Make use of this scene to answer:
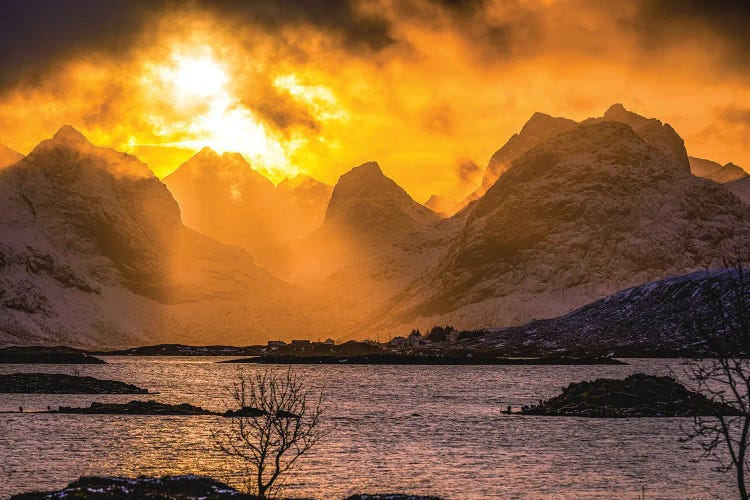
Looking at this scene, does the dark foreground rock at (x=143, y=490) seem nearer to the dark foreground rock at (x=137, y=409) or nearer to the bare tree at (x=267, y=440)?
the bare tree at (x=267, y=440)

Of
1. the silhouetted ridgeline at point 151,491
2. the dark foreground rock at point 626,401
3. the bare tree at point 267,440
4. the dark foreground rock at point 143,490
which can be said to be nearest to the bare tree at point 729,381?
the dark foreground rock at point 626,401

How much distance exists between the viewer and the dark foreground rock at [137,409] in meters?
116

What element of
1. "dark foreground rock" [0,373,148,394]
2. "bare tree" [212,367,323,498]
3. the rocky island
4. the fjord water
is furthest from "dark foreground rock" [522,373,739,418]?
"dark foreground rock" [0,373,148,394]

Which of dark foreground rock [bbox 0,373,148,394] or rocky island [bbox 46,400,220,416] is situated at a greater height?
dark foreground rock [bbox 0,373,148,394]

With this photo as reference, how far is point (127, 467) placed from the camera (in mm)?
A: 73438

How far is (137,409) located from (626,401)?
59605 mm

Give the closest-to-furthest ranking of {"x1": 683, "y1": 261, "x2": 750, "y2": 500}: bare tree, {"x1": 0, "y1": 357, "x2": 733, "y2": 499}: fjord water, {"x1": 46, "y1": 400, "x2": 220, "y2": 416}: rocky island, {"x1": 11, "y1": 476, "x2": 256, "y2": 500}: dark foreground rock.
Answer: {"x1": 683, "y1": 261, "x2": 750, "y2": 500}: bare tree → {"x1": 11, "y1": 476, "x2": 256, "y2": 500}: dark foreground rock → {"x1": 0, "y1": 357, "x2": 733, "y2": 499}: fjord water → {"x1": 46, "y1": 400, "x2": 220, "y2": 416}: rocky island

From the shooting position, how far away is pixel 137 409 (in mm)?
118000

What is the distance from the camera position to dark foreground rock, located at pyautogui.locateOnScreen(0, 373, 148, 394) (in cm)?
15512

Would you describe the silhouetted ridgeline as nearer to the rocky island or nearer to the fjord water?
the fjord water

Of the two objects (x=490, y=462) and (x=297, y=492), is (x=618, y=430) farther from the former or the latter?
(x=297, y=492)

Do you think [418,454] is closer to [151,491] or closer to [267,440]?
[267,440]

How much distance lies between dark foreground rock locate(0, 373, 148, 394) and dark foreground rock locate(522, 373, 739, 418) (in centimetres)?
7003

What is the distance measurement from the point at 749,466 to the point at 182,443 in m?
48.2
